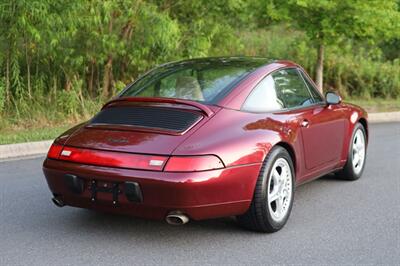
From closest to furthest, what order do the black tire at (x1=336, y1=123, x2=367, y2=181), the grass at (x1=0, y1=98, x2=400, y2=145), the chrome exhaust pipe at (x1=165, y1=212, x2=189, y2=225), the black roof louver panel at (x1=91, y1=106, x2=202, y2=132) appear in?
the chrome exhaust pipe at (x1=165, y1=212, x2=189, y2=225) < the black roof louver panel at (x1=91, y1=106, x2=202, y2=132) < the black tire at (x1=336, y1=123, x2=367, y2=181) < the grass at (x1=0, y1=98, x2=400, y2=145)

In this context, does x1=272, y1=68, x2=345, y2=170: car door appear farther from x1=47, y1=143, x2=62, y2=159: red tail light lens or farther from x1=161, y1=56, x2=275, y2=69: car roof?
x1=47, y1=143, x2=62, y2=159: red tail light lens

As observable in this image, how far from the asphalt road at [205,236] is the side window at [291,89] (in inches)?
38.8

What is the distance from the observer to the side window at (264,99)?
5.14 metres

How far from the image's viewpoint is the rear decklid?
4.51 meters

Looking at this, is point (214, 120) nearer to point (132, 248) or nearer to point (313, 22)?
point (132, 248)

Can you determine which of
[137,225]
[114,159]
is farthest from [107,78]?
[114,159]

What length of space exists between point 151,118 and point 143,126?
11cm

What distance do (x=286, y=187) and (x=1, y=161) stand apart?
459 centimetres

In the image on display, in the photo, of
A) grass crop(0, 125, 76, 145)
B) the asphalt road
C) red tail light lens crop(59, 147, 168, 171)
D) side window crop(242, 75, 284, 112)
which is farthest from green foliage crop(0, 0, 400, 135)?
red tail light lens crop(59, 147, 168, 171)

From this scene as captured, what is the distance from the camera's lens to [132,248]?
179 inches

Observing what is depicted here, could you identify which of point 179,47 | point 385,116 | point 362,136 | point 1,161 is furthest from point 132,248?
point 385,116

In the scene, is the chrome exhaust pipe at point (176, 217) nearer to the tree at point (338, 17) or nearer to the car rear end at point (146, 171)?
the car rear end at point (146, 171)

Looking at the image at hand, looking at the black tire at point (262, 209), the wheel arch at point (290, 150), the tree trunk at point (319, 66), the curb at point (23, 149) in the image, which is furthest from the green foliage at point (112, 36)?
the black tire at point (262, 209)

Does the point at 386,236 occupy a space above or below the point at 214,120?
below
